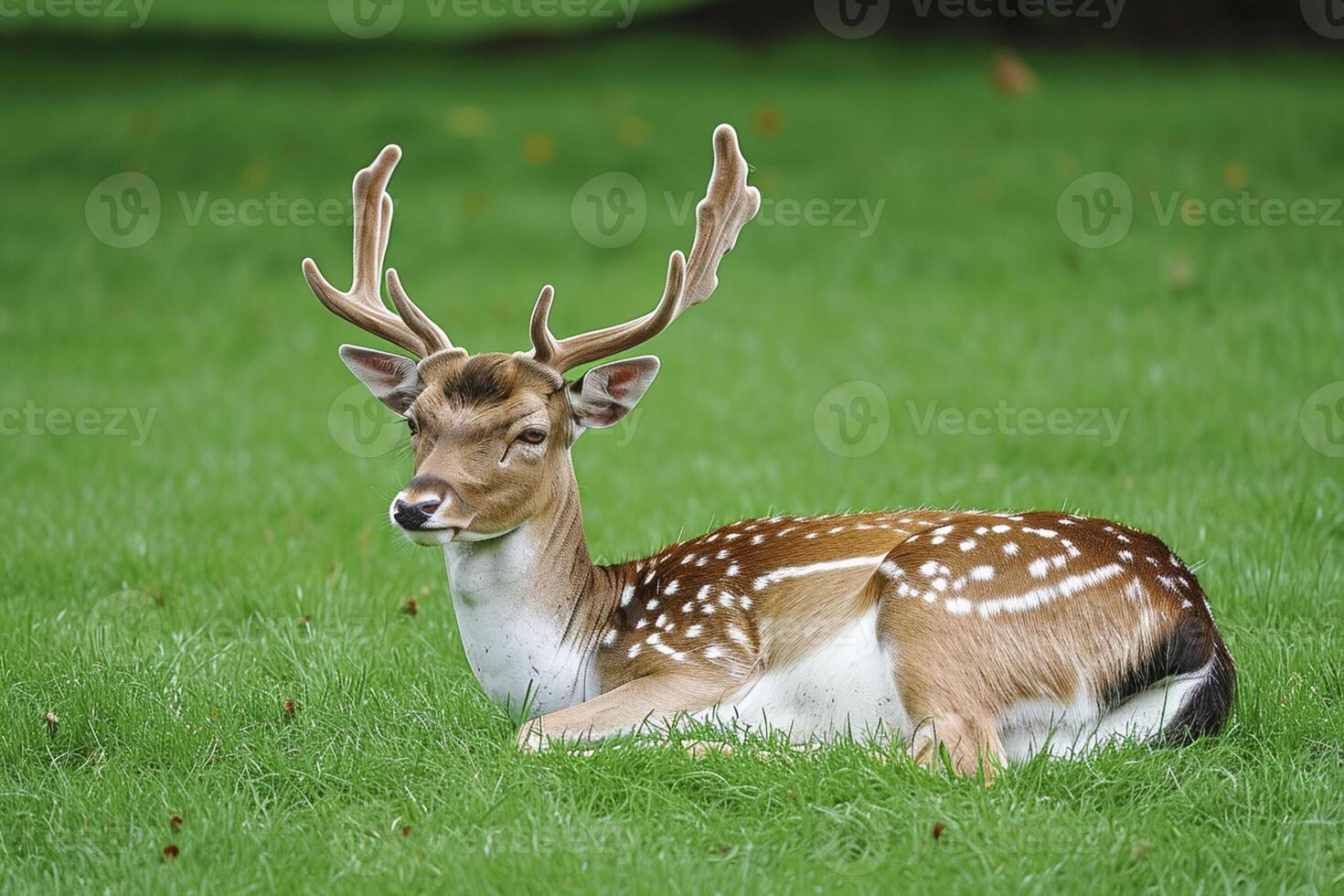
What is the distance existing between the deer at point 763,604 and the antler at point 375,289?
0.5 inches

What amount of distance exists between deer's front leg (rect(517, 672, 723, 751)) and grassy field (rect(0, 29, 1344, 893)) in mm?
99

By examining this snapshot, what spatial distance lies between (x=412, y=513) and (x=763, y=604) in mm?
986

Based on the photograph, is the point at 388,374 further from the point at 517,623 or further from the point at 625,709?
the point at 625,709

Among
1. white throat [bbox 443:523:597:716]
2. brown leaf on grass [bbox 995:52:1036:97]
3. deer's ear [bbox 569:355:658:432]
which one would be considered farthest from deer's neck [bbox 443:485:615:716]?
brown leaf on grass [bbox 995:52:1036:97]

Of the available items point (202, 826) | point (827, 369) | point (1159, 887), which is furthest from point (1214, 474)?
point (202, 826)

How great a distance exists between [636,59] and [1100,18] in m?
4.88

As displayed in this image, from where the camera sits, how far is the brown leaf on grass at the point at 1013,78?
13852mm

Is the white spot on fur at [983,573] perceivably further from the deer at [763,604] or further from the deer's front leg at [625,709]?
the deer's front leg at [625,709]

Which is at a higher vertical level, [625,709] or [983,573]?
[983,573]

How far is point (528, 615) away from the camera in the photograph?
153 inches

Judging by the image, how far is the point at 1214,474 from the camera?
6543mm

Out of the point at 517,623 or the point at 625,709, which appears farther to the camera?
the point at 517,623

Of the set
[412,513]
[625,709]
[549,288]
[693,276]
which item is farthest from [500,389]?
[625,709]

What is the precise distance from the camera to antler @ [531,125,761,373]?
3949 millimetres
